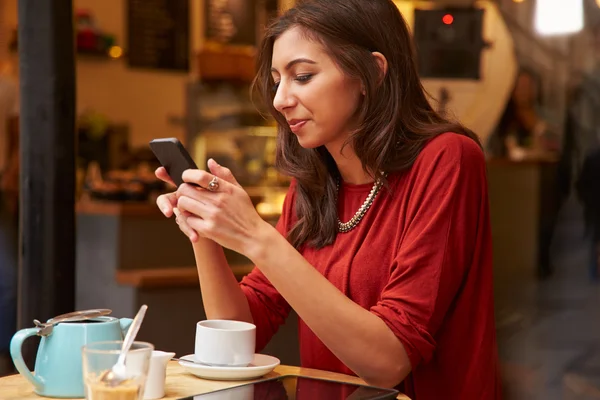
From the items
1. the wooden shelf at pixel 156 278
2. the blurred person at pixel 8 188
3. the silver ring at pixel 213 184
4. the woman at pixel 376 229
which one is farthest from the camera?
the blurred person at pixel 8 188

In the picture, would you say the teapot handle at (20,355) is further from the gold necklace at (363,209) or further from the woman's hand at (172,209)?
the gold necklace at (363,209)

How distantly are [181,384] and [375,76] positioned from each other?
0.77 metres

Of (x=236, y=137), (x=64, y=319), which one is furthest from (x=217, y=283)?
(x=236, y=137)

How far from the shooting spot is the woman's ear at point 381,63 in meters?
2.04

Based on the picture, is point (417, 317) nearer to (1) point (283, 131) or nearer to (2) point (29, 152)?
(1) point (283, 131)

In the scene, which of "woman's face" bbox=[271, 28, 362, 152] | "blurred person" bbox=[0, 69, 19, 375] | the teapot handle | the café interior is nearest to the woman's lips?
"woman's face" bbox=[271, 28, 362, 152]

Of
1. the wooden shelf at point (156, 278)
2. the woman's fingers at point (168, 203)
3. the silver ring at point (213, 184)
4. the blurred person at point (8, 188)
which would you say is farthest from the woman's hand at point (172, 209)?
the blurred person at point (8, 188)

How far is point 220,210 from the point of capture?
171 cm

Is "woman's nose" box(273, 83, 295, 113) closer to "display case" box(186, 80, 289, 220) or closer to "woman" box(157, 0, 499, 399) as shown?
"woman" box(157, 0, 499, 399)

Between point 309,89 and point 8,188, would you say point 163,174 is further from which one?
point 8,188

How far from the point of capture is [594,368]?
3688 mm

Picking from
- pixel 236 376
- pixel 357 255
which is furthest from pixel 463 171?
pixel 236 376

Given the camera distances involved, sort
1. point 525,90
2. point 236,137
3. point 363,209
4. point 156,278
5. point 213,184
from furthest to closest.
Result: point 236,137 → point 156,278 → point 525,90 → point 363,209 → point 213,184

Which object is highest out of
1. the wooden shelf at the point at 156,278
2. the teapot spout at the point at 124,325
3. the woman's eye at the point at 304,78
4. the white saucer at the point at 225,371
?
the woman's eye at the point at 304,78
